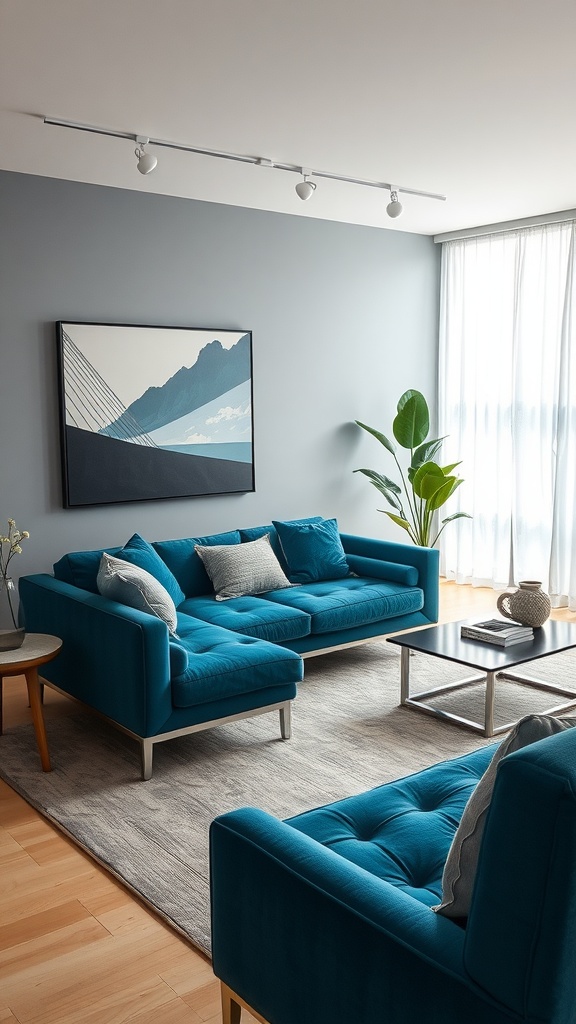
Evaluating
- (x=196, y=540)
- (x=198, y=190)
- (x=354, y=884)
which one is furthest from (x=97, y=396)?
(x=354, y=884)

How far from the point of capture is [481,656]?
3947mm

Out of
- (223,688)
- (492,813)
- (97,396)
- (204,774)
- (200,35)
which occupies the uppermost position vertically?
(200,35)

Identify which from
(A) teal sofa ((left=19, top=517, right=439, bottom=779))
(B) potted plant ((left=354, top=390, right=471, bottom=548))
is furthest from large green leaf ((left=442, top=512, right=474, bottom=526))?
(A) teal sofa ((left=19, top=517, right=439, bottom=779))

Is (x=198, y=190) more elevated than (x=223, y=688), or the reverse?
(x=198, y=190)

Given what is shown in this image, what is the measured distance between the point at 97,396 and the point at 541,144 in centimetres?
264

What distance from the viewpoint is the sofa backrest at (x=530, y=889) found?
1.32 metres

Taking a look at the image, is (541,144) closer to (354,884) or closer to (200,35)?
(200,35)

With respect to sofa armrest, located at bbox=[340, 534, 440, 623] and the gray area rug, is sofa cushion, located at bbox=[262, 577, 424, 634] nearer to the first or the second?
sofa armrest, located at bbox=[340, 534, 440, 623]

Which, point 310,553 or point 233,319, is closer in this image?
point 310,553

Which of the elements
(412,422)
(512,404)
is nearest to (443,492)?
(412,422)

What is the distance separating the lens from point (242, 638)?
157 inches

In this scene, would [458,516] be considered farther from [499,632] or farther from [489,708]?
[489,708]

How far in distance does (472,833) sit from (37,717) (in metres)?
2.32

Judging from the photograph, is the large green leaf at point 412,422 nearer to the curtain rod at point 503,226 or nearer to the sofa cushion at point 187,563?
the curtain rod at point 503,226
